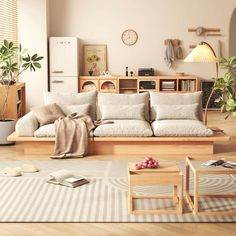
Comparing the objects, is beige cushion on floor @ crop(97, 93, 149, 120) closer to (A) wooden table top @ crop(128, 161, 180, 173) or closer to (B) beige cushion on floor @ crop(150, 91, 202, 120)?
(B) beige cushion on floor @ crop(150, 91, 202, 120)

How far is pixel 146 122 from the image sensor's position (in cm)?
681

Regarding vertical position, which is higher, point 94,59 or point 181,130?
point 94,59

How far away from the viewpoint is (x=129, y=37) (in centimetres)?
1102

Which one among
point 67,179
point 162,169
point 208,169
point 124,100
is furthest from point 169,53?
point 208,169

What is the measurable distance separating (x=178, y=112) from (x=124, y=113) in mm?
757

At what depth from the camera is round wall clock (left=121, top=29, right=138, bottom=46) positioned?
36.1ft

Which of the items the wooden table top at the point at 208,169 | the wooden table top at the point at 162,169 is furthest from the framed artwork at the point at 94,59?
the wooden table top at the point at 208,169

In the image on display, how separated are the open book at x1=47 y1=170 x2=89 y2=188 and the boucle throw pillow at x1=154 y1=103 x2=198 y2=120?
6.72 ft

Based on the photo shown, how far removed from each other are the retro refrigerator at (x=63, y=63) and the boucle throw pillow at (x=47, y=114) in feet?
12.6

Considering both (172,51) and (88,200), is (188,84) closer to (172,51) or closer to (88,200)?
(172,51)

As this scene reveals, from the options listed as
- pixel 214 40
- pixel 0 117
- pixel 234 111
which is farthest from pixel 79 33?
pixel 234 111

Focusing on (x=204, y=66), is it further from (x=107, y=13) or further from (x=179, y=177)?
(x=179, y=177)

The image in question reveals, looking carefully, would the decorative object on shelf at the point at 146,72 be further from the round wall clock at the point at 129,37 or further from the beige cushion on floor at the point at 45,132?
the beige cushion on floor at the point at 45,132

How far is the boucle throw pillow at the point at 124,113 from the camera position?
6852 millimetres
